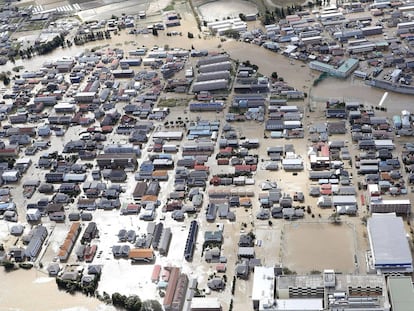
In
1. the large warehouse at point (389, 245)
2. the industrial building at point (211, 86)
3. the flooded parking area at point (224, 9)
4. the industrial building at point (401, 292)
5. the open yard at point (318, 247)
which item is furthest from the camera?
the flooded parking area at point (224, 9)

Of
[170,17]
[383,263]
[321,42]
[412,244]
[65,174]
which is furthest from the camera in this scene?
[170,17]

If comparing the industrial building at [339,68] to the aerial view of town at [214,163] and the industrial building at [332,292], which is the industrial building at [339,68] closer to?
the aerial view of town at [214,163]

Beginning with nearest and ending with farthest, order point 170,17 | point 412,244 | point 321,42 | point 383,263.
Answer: point 383,263 → point 412,244 → point 321,42 → point 170,17

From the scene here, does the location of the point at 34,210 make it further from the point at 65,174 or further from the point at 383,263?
the point at 383,263

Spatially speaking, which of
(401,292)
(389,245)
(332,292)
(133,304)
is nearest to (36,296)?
(133,304)

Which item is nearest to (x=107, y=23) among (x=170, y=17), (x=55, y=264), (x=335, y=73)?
(x=170, y=17)

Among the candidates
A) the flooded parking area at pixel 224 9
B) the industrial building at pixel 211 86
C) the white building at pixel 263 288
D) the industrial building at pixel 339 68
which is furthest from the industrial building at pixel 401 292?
the flooded parking area at pixel 224 9

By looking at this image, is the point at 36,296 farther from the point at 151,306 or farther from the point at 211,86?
the point at 211,86
